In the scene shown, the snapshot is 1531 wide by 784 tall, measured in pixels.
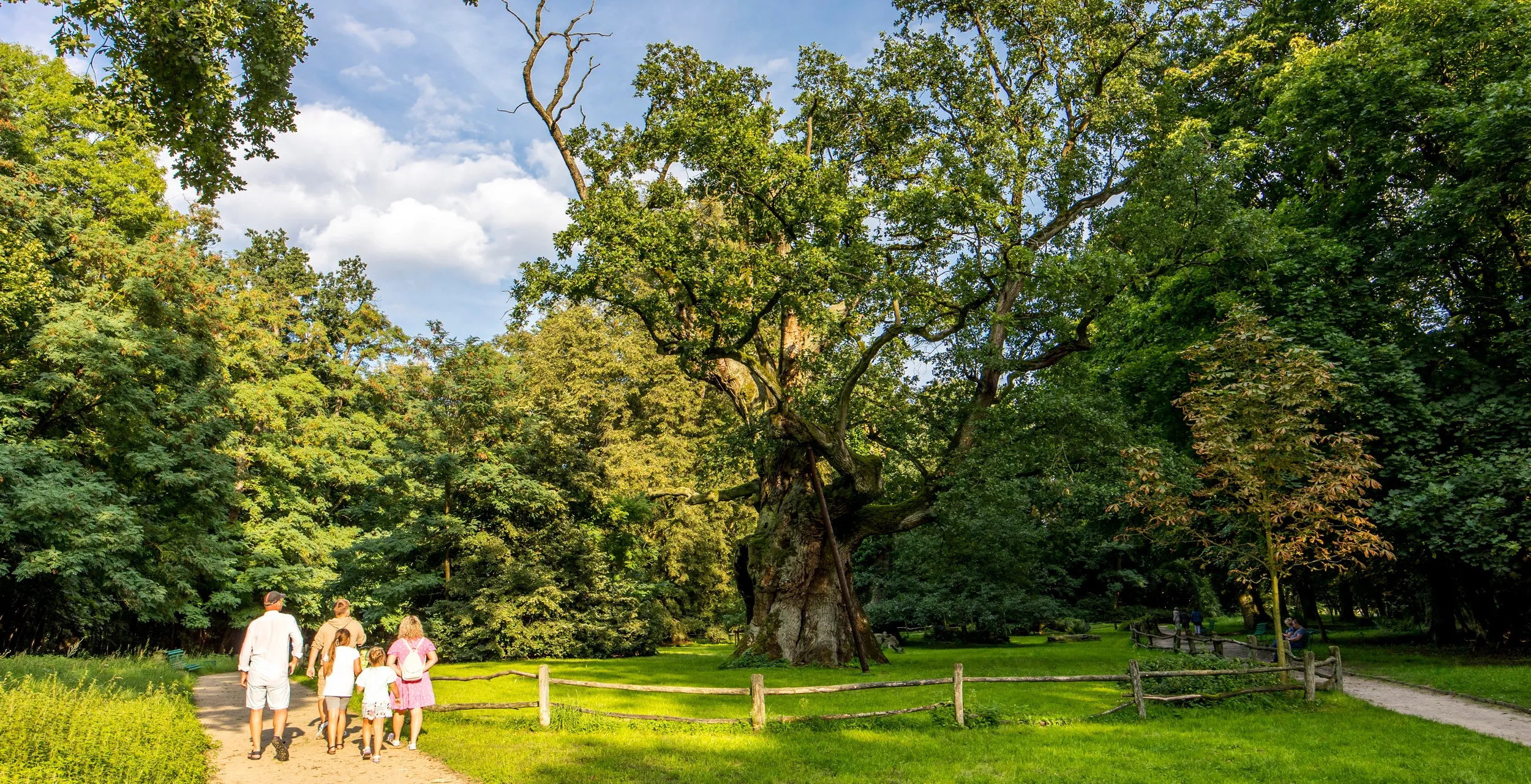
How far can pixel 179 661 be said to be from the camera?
24.1m

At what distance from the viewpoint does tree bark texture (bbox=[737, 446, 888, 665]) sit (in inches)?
830

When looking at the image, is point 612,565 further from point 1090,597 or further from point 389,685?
point 1090,597

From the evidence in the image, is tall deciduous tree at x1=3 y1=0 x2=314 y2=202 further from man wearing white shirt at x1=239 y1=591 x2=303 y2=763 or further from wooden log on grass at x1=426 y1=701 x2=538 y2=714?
wooden log on grass at x1=426 y1=701 x2=538 y2=714

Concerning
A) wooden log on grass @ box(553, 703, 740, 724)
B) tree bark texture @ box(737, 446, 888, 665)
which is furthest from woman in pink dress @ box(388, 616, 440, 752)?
tree bark texture @ box(737, 446, 888, 665)

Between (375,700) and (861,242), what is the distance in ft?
43.3

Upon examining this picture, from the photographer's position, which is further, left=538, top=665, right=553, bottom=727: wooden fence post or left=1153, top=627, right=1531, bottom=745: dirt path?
left=538, top=665, right=553, bottom=727: wooden fence post

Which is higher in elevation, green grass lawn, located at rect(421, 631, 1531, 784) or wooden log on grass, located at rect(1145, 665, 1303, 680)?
wooden log on grass, located at rect(1145, 665, 1303, 680)

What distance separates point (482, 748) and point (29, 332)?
23.7 m

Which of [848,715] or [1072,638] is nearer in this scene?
[848,715]

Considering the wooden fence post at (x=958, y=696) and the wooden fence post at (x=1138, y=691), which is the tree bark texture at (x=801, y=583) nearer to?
the wooden fence post at (x=958, y=696)

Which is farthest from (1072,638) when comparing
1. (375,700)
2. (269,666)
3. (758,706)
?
(269,666)

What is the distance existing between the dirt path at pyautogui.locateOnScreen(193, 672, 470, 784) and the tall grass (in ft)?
1.40

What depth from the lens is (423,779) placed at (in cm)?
901

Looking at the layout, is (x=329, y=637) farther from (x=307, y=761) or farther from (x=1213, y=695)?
(x=1213, y=695)
